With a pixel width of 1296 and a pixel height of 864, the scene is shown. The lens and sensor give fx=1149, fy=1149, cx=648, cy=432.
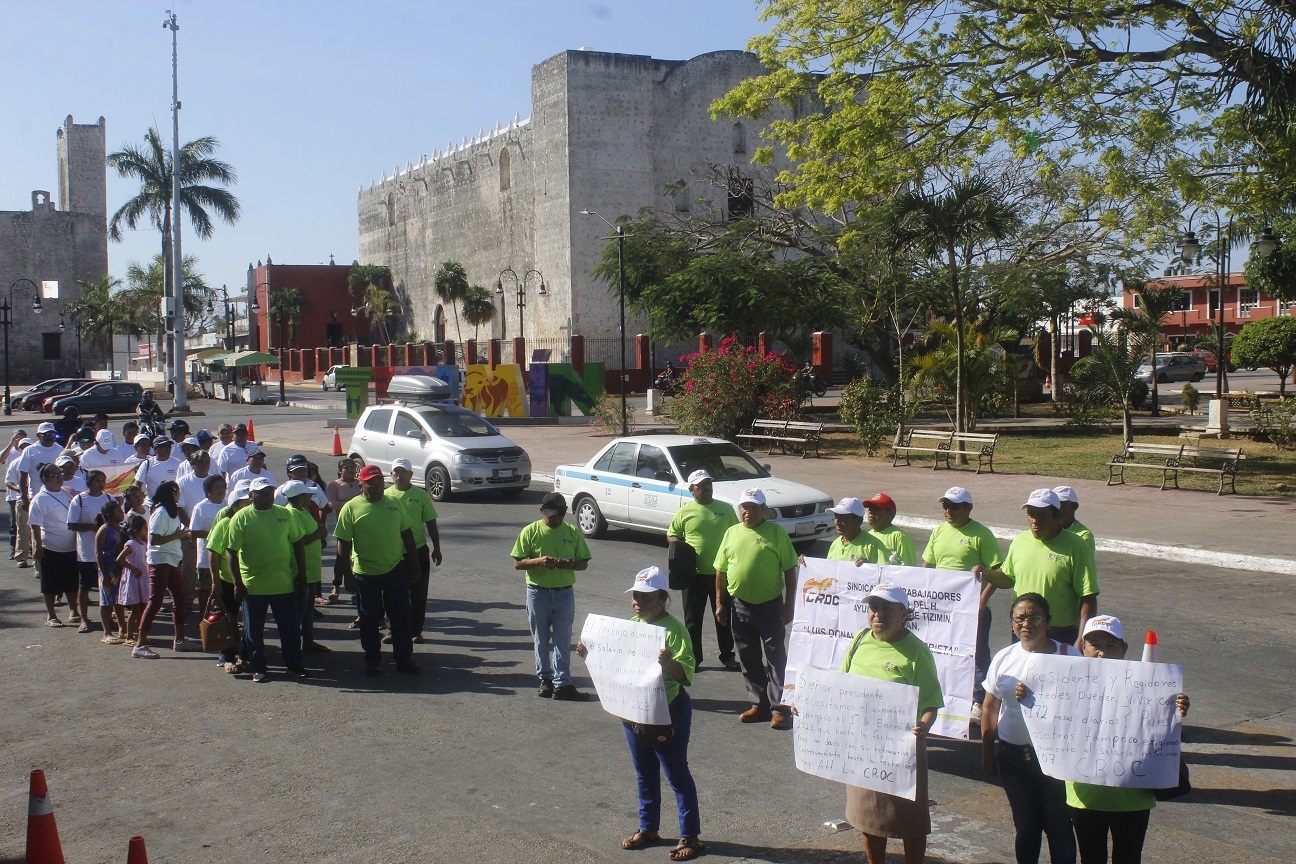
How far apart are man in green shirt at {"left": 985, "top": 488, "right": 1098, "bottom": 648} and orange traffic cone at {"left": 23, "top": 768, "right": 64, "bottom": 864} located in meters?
5.07

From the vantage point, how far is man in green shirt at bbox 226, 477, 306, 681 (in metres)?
8.60

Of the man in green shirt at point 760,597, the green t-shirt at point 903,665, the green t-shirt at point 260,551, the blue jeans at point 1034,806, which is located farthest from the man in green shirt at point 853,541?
the green t-shirt at point 260,551

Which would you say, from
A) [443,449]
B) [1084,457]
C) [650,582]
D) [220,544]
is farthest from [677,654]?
A: [1084,457]

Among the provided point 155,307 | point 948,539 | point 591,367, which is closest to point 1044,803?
point 948,539

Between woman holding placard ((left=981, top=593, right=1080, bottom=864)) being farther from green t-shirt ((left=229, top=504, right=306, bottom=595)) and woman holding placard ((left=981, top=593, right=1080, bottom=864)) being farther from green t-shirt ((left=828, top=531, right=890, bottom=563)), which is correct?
green t-shirt ((left=229, top=504, right=306, bottom=595))

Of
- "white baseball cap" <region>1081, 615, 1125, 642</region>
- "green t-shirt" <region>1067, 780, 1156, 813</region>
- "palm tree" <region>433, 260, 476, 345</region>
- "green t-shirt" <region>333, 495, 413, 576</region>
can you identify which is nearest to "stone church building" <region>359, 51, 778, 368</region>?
"palm tree" <region>433, 260, 476, 345</region>

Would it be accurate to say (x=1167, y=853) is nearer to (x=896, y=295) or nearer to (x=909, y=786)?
(x=909, y=786)

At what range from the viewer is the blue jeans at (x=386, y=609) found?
884cm

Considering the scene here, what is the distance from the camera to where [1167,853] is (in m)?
5.47

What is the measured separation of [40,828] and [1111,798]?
440 cm

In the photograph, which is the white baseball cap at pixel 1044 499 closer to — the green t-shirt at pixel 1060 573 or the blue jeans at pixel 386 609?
the green t-shirt at pixel 1060 573

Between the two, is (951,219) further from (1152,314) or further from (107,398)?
(107,398)

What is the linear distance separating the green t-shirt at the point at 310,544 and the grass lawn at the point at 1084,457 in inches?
588

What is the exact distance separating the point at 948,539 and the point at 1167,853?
2311 mm
